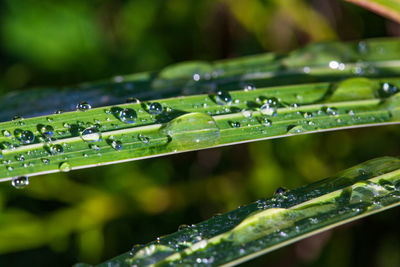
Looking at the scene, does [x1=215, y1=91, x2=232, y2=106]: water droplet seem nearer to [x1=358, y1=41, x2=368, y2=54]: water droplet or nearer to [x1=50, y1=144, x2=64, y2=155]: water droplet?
[x1=50, y1=144, x2=64, y2=155]: water droplet

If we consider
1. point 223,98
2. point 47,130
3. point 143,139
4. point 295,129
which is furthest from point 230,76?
point 47,130

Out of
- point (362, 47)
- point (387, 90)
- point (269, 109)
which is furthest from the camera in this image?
point (362, 47)

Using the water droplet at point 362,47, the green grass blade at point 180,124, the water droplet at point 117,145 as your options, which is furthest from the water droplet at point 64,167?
the water droplet at point 362,47

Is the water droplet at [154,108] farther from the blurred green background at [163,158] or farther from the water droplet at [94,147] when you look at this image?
the blurred green background at [163,158]

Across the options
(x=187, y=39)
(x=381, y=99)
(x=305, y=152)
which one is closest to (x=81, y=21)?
(x=187, y=39)

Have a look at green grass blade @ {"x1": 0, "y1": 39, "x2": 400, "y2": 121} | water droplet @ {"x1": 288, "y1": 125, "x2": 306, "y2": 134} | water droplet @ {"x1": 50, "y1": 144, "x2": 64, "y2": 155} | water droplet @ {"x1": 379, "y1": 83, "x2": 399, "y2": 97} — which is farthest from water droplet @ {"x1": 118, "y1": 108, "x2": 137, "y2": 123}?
water droplet @ {"x1": 379, "y1": 83, "x2": 399, "y2": 97}

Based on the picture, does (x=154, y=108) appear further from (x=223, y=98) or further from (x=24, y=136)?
(x=24, y=136)

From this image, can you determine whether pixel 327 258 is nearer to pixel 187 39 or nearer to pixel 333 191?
pixel 333 191
